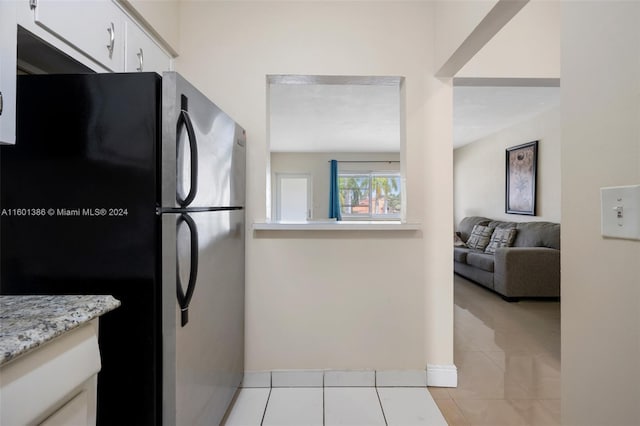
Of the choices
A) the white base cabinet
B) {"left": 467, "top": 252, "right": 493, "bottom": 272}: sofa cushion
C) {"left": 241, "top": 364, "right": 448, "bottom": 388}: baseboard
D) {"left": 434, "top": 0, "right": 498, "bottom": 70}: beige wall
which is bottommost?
{"left": 241, "top": 364, "right": 448, "bottom": 388}: baseboard

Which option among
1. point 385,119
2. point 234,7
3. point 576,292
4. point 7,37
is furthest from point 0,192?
point 385,119

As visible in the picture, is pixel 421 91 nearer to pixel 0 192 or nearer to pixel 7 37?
pixel 7 37

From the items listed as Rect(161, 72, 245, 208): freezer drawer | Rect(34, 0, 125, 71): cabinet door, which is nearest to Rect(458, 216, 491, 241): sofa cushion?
Rect(161, 72, 245, 208): freezer drawer

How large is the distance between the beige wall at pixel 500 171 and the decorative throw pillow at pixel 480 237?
489mm

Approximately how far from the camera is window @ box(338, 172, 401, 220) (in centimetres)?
830

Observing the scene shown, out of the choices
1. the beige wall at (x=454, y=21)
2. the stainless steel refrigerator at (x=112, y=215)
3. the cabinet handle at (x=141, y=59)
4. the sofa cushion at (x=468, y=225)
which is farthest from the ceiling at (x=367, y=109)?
the sofa cushion at (x=468, y=225)

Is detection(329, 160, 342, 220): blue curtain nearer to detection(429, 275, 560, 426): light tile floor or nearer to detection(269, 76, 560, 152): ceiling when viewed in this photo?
detection(269, 76, 560, 152): ceiling

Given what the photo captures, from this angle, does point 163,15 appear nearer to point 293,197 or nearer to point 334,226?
point 334,226

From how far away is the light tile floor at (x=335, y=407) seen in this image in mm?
1761

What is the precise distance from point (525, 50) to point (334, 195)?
6.16 meters

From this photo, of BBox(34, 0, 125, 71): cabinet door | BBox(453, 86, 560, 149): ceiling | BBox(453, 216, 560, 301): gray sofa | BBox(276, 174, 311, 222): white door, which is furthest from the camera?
BBox(276, 174, 311, 222): white door

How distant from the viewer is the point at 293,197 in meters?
8.34

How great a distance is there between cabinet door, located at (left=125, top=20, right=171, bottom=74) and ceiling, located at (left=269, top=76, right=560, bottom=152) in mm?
728

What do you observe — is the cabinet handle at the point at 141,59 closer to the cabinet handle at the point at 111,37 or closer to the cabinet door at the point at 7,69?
the cabinet handle at the point at 111,37
